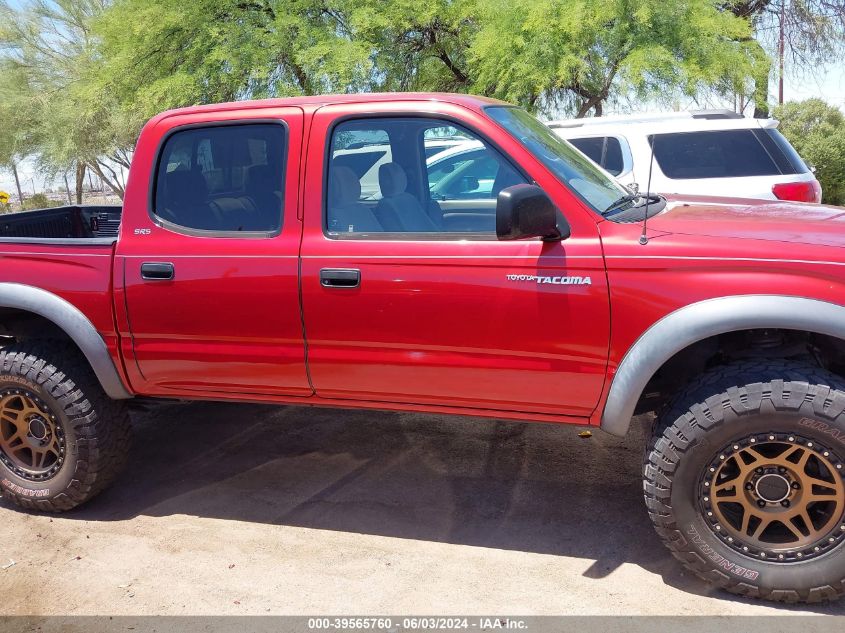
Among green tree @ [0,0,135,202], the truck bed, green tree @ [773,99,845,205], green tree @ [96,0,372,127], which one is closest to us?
the truck bed

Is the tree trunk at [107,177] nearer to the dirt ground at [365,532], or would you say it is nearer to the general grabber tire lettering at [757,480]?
the dirt ground at [365,532]

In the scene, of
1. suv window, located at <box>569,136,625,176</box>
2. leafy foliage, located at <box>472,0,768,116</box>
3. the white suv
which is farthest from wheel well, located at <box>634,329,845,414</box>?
leafy foliage, located at <box>472,0,768,116</box>

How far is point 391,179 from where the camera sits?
140 inches

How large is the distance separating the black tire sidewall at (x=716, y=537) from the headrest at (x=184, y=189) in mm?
2462

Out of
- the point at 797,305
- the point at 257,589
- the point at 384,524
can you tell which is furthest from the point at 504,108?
the point at 257,589

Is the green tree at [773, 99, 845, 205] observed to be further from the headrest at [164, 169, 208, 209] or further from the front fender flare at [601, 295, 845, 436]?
the headrest at [164, 169, 208, 209]

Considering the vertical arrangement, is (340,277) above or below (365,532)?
above

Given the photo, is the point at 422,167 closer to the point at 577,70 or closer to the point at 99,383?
the point at 99,383

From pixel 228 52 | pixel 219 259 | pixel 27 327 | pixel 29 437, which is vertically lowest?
pixel 29 437

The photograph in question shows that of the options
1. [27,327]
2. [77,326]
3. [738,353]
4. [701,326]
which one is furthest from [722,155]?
[27,327]

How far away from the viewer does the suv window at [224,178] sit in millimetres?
3537

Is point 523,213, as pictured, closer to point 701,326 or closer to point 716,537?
point 701,326

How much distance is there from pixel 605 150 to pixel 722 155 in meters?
1.17

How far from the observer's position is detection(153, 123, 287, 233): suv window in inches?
139
